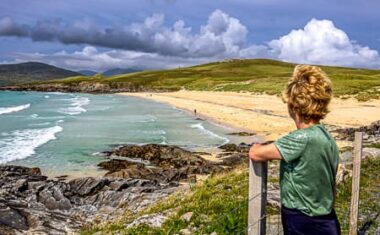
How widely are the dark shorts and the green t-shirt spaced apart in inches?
1.7

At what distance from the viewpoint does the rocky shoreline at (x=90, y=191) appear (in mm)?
12656

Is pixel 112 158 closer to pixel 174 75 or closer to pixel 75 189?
pixel 75 189

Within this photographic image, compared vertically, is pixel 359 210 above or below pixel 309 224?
below

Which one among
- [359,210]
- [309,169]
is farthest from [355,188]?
[309,169]

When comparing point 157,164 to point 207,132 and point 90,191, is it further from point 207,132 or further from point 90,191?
point 207,132

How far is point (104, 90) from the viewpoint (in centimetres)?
15462

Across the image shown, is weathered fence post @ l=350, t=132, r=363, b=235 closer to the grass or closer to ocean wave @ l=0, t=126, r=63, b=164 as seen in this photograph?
the grass

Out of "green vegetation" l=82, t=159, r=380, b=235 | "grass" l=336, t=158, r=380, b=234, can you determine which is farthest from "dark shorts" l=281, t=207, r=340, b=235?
"grass" l=336, t=158, r=380, b=234

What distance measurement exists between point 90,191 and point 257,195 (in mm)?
14431

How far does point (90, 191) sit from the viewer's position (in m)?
17.6

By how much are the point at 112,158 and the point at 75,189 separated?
8854 millimetres

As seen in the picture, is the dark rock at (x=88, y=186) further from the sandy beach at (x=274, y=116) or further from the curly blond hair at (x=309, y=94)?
the sandy beach at (x=274, y=116)

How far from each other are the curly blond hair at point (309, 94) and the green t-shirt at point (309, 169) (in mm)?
130

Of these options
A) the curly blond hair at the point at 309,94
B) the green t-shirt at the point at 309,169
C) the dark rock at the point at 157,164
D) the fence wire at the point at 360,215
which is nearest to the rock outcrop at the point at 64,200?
the dark rock at the point at 157,164
